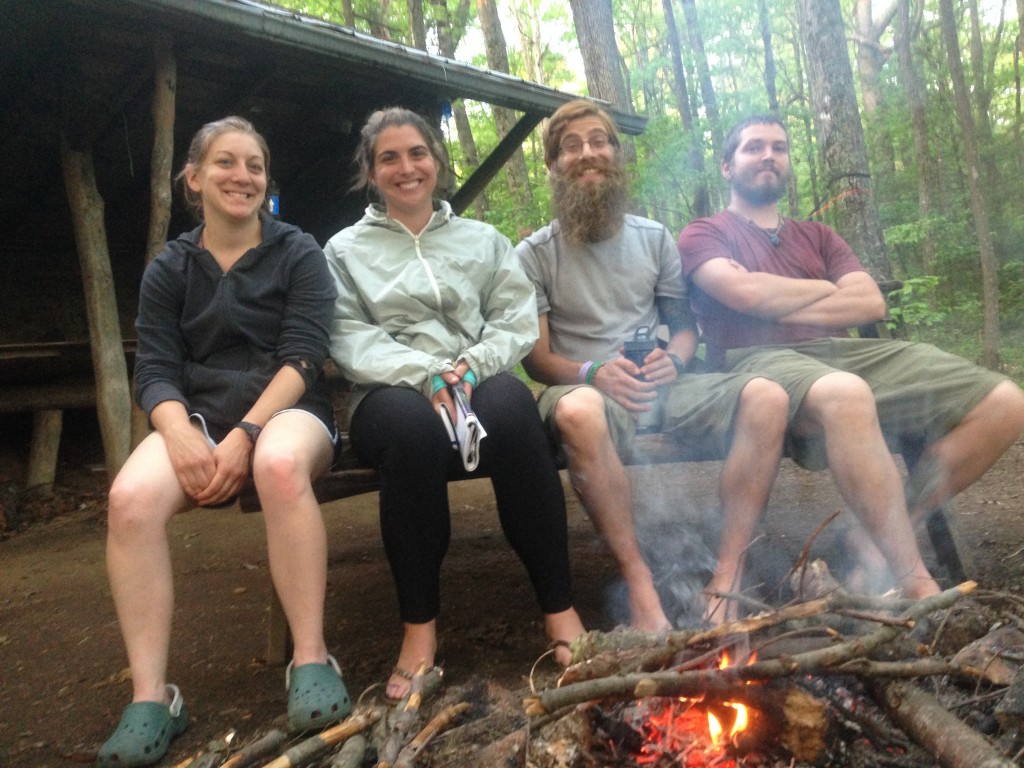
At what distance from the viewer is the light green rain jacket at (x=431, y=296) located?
8.11 feet

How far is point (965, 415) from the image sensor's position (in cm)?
244

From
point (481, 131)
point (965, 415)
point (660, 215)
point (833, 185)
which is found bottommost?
point (965, 415)

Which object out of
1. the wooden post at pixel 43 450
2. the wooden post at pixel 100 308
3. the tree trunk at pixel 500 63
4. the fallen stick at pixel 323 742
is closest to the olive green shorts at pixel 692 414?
the fallen stick at pixel 323 742

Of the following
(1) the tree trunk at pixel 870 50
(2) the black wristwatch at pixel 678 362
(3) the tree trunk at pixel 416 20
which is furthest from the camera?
(1) the tree trunk at pixel 870 50

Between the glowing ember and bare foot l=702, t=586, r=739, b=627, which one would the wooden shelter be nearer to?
bare foot l=702, t=586, r=739, b=627

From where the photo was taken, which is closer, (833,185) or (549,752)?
(549,752)

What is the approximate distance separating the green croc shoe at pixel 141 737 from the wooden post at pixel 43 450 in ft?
13.6

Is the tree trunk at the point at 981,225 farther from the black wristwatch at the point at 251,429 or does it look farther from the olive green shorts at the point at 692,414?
the black wristwatch at the point at 251,429

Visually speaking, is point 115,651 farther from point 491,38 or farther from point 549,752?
point 491,38

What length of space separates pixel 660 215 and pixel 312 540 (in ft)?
31.6

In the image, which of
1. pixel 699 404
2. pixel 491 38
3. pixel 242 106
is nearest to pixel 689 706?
pixel 699 404

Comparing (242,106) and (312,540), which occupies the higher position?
(242,106)

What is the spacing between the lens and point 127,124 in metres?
5.60

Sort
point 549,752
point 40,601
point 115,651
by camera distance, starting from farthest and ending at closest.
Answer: point 40,601 < point 115,651 < point 549,752
